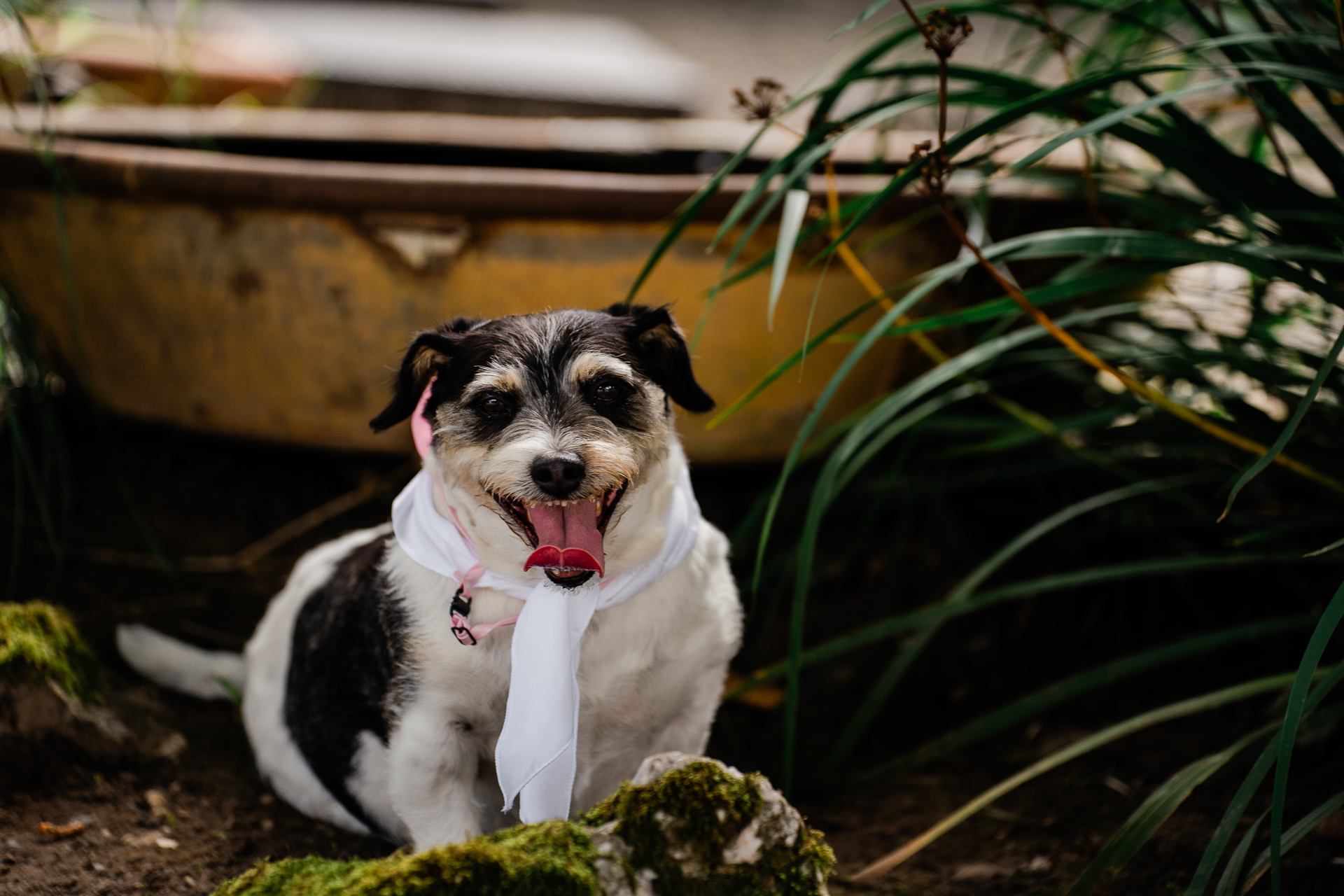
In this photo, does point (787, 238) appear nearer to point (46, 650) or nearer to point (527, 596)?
point (527, 596)

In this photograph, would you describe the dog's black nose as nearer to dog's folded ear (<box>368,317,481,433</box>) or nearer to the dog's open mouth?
the dog's open mouth

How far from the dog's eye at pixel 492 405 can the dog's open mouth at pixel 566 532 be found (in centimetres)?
16

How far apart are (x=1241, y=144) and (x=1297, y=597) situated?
6.58 ft

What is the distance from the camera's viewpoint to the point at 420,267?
11.1 ft

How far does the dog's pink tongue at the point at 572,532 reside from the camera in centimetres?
173

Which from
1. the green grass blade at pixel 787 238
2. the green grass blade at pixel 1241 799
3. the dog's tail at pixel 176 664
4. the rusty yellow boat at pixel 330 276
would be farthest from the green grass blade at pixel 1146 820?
the dog's tail at pixel 176 664

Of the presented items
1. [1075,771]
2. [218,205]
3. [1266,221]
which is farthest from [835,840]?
[218,205]

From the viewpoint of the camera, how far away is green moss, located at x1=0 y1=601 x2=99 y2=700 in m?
2.25

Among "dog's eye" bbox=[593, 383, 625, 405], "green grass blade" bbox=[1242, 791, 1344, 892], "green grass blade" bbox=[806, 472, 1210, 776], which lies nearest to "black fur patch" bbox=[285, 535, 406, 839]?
"dog's eye" bbox=[593, 383, 625, 405]

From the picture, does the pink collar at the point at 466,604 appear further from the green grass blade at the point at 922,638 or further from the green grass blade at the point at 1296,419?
the green grass blade at the point at 1296,419

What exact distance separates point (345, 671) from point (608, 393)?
0.91 m

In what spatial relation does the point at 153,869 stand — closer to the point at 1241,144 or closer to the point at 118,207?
the point at 118,207

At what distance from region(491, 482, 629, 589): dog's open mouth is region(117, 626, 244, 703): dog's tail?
56.8 inches

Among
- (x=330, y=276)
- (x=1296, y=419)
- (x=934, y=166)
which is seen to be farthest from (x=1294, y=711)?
(x=330, y=276)
